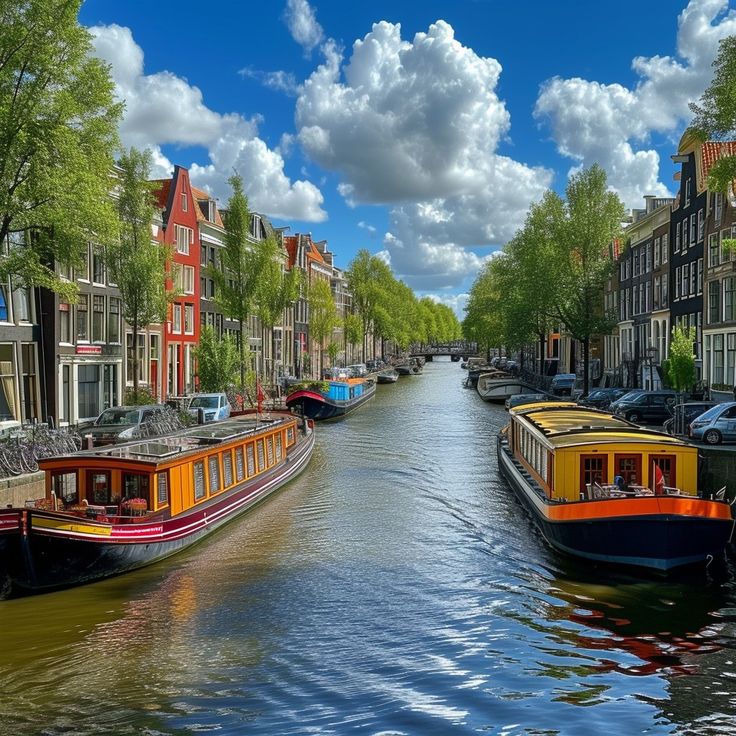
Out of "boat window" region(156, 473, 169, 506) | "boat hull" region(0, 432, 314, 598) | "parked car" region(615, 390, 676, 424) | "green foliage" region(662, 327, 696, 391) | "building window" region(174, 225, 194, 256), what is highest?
"building window" region(174, 225, 194, 256)

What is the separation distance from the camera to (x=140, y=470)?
61.6ft

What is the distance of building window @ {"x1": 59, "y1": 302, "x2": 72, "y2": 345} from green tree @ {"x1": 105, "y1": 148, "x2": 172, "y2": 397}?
8.61ft

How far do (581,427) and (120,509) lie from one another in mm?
13110

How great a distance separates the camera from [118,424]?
29.6 meters

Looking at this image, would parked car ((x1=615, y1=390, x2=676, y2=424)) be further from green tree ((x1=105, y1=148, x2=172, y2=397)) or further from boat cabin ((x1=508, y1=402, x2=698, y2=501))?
green tree ((x1=105, y1=148, x2=172, y2=397))

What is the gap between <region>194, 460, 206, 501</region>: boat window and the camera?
2152cm

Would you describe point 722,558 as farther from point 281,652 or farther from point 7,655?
point 7,655

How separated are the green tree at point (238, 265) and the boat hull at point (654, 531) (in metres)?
34.6

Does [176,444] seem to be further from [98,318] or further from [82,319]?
[98,318]

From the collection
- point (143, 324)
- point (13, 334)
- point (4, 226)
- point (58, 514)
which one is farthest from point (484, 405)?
point (58, 514)

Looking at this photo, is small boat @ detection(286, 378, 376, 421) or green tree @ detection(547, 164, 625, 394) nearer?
small boat @ detection(286, 378, 376, 421)

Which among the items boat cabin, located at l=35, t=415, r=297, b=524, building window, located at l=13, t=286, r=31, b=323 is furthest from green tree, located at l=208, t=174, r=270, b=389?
boat cabin, located at l=35, t=415, r=297, b=524

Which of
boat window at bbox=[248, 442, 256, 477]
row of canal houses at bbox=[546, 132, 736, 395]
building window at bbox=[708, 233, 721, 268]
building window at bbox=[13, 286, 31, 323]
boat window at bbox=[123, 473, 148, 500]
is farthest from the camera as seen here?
building window at bbox=[708, 233, 721, 268]

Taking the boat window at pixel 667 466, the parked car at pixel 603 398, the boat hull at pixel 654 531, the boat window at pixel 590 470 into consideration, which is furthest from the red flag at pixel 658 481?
the parked car at pixel 603 398
